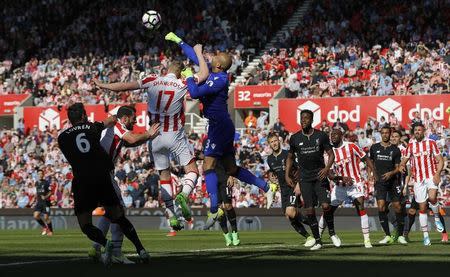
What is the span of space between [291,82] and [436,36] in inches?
230

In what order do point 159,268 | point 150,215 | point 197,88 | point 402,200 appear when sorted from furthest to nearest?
1. point 150,215
2. point 402,200
3. point 197,88
4. point 159,268

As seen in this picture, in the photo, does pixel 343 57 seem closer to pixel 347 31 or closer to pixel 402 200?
pixel 347 31

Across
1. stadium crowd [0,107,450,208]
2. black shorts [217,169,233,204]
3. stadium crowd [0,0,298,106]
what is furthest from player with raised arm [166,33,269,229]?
stadium crowd [0,0,298,106]

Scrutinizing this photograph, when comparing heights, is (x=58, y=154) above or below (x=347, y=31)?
below

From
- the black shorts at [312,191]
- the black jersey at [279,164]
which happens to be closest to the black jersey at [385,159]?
the black jersey at [279,164]

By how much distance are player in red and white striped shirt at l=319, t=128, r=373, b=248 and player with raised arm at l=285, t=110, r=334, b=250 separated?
4.08 feet

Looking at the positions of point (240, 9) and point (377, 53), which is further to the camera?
point (240, 9)

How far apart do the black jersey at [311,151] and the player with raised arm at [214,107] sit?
1551mm

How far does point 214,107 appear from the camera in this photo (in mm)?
17172

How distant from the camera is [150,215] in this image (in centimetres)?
3769

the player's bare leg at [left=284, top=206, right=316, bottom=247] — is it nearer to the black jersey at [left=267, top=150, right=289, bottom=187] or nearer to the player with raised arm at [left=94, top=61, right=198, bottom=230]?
the black jersey at [left=267, top=150, right=289, bottom=187]

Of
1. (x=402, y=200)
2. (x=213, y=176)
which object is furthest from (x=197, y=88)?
(x=402, y=200)

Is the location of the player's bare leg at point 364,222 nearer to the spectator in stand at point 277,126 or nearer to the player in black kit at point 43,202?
the player in black kit at point 43,202

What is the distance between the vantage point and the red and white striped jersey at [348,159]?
2216 cm
